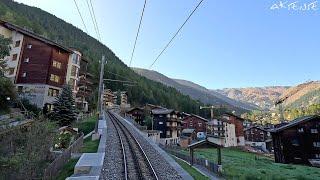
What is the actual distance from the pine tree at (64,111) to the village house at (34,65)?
16.5ft

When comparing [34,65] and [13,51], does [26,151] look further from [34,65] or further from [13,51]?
[13,51]

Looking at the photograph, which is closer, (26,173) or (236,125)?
(26,173)

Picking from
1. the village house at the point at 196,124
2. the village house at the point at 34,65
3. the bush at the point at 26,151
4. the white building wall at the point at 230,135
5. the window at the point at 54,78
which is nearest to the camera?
the bush at the point at 26,151

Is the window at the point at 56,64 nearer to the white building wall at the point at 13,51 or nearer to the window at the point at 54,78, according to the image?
the window at the point at 54,78

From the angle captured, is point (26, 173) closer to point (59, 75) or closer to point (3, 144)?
point (3, 144)

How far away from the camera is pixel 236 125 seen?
100 m

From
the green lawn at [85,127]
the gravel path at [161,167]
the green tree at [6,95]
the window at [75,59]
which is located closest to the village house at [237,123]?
the window at [75,59]

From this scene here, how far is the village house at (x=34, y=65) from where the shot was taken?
1916 inches

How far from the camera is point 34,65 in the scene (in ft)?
166

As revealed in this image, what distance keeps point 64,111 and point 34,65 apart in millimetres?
12619

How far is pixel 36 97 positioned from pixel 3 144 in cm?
2503

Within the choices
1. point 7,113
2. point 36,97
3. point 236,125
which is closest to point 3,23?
point 36,97

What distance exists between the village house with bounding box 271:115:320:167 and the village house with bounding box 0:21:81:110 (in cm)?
4576

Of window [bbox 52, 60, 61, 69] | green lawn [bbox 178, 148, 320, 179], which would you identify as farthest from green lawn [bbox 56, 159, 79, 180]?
window [bbox 52, 60, 61, 69]
